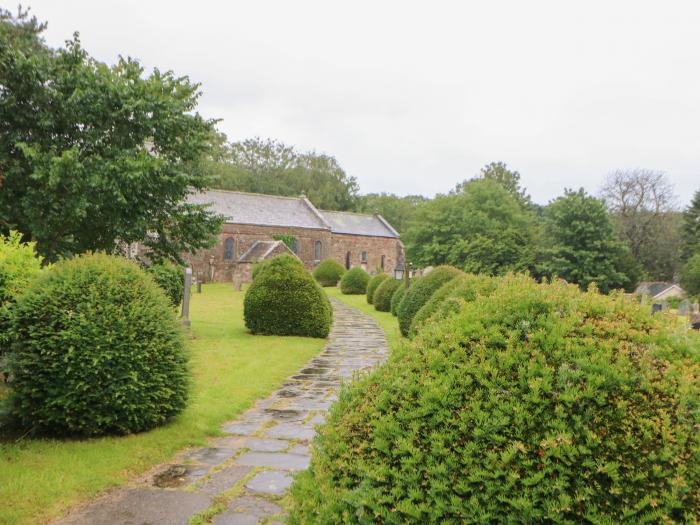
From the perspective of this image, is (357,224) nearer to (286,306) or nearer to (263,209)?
(263,209)

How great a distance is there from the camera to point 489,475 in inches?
92.2

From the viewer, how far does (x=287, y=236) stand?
176 ft

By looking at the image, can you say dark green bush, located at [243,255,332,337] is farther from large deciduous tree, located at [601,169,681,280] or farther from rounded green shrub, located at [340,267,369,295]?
large deciduous tree, located at [601,169,681,280]

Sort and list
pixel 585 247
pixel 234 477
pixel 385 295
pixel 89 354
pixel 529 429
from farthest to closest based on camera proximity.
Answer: pixel 585 247 < pixel 385 295 < pixel 89 354 < pixel 234 477 < pixel 529 429

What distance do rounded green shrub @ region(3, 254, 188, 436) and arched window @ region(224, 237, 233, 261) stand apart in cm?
4515

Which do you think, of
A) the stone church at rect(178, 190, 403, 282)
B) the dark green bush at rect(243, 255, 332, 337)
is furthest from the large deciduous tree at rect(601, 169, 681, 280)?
the dark green bush at rect(243, 255, 332, 337)

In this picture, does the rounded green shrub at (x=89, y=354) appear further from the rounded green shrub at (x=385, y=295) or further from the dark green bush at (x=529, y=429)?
the rounded green shrub at (x=385, y=295)

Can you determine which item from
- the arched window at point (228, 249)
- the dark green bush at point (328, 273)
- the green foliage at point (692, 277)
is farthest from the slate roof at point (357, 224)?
the green foliage at point (692, 277)

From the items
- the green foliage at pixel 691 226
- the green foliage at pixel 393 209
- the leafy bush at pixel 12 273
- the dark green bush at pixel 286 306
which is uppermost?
the green foliage at pixel 393 209

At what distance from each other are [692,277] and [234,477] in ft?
151

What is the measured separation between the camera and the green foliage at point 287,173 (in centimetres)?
7275

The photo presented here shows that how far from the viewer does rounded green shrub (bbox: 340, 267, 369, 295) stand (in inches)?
1639

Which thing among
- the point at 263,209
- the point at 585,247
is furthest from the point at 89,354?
the point at 263,209

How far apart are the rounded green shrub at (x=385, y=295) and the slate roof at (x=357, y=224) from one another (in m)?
29.6
